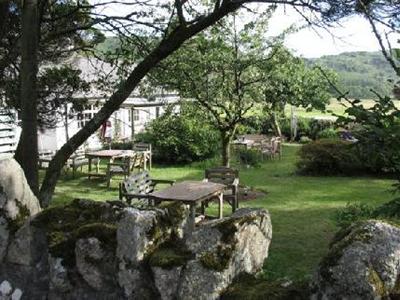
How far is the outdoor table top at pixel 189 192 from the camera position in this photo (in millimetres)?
9031

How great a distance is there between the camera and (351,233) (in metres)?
2.29

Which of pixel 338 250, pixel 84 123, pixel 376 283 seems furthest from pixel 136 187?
pixel 84 123

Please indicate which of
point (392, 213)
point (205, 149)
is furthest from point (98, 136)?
point (392, 213)

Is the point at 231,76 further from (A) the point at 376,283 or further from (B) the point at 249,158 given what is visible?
(A) the point at 376,283

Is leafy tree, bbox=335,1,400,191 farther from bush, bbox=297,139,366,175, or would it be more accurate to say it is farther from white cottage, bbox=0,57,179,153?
bush, bbox=297,139,366,175

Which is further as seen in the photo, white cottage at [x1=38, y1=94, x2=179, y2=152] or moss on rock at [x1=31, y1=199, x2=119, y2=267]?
white cottage at [x1=38, y1=94, x2=179, y2=152]

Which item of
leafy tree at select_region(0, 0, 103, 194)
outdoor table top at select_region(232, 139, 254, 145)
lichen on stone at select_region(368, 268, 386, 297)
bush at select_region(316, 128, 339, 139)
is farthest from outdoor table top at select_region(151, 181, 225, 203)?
bush at select_region(316, 128, 339, 139)

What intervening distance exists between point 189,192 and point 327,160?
1110 cm

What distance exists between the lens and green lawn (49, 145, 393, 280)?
8.63 meters

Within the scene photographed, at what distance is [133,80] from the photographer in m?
5.98

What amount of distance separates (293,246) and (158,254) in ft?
23.3

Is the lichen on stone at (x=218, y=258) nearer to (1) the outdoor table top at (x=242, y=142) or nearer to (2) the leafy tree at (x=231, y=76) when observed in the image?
(2) the leafy tree at (x=231, y=76)

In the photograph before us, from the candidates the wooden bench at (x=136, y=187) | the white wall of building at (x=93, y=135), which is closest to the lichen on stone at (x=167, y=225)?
the wooden bench at (x=136, y=187)

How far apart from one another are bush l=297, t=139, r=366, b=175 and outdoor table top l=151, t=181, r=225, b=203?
9995 millimetres
